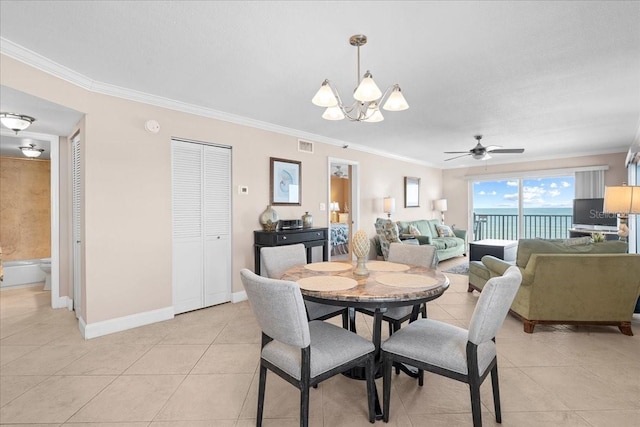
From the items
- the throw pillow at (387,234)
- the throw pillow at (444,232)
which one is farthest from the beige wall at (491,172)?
the throw pillow at (387,234)

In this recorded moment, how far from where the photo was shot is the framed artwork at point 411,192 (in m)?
7.22

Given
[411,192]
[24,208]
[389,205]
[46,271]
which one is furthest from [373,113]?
[24,208]

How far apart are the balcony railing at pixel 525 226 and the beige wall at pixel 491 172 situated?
1.54ft

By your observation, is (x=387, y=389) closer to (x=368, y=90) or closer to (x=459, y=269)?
(x=368, y=90)

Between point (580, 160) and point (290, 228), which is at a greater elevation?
point (580, 160)

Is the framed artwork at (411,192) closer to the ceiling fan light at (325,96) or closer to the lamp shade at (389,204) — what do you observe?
the lamp shade at (389,204)

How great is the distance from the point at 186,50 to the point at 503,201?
8.19 meters

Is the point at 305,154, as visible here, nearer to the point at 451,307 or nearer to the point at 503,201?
the point at 451,307

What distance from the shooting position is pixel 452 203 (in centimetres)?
856

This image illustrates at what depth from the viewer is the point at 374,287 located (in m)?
1.78

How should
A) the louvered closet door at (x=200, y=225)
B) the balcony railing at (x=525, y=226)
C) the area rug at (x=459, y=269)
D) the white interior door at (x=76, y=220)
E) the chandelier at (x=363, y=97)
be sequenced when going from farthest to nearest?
the balcony railing at (x=525, y=226) → the area rug at (x=459, y=269) → the louvered closet door at (x=200, y=225) → the white interior door at (x=76, y=220) → the chandelier at (x=363, y=97)

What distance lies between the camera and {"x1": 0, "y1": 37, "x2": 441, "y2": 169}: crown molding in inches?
87.8

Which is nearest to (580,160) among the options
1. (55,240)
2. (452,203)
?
(452,203)

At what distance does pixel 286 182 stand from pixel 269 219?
70cm
